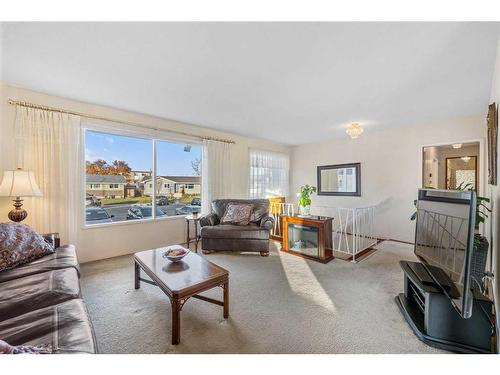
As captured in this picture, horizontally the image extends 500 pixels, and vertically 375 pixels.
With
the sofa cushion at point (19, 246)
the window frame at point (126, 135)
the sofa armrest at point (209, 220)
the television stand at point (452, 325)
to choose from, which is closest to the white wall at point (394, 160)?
the television stand at point (452, 325)

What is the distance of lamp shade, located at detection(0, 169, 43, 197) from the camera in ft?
7.20

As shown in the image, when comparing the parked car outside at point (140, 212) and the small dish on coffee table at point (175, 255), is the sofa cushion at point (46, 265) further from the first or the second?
the parked car outside at point (140, 212)

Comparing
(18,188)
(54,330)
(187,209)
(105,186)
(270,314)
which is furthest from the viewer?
(187,209)

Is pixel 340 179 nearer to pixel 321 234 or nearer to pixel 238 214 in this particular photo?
pixel 321 234

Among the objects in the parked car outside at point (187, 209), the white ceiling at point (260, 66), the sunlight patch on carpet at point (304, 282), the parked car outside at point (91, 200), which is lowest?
the sunlight patch on carpet at point (304, 282)

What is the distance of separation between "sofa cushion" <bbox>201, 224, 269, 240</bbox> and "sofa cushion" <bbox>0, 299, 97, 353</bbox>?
7.21 ft

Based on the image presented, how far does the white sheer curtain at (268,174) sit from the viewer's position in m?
5.20

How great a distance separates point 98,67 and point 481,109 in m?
4.95

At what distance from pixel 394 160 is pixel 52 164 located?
5.59 metres

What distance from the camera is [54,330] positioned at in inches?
41.9

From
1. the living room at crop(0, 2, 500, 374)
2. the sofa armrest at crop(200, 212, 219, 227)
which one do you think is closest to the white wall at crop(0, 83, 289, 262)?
the living room at crop(0, 2, 500, 374)

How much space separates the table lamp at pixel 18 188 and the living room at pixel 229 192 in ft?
0.05

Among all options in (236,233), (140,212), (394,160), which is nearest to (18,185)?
(140,212)

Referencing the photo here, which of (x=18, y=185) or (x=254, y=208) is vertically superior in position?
(x=18, y=185)
